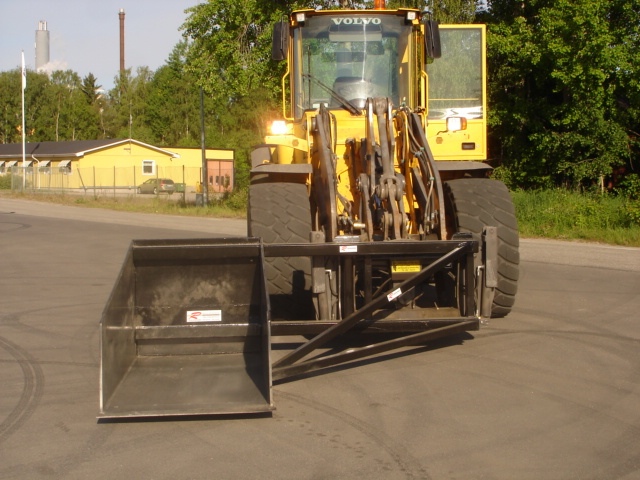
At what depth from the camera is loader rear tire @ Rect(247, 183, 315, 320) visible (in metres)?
7.00

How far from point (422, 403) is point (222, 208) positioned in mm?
24628

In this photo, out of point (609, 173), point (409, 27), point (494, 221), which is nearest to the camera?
point (494, 221)

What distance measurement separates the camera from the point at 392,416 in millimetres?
5336

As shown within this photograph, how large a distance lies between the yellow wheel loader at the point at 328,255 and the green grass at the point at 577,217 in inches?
366

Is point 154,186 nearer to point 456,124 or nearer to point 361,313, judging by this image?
point 456,124

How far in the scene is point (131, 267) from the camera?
6.30 m

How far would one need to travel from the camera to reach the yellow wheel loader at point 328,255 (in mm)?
5895

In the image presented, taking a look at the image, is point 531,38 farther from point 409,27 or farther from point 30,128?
point 30,128

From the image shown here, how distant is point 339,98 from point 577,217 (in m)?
11.9

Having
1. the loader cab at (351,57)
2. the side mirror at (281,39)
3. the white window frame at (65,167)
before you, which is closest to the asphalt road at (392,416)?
the loader cab at (351,57)

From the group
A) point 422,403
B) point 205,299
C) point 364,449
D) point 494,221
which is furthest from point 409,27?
point 364,449

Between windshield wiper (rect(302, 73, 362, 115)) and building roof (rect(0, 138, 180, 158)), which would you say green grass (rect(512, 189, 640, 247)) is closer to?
windshield wiper (rect(302, 73, 362, 115))

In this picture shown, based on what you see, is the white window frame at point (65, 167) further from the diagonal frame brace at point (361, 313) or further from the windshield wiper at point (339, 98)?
the diagonal frame brace at point (361, 313)

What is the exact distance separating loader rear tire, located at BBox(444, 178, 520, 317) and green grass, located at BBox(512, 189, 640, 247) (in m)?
9.84
